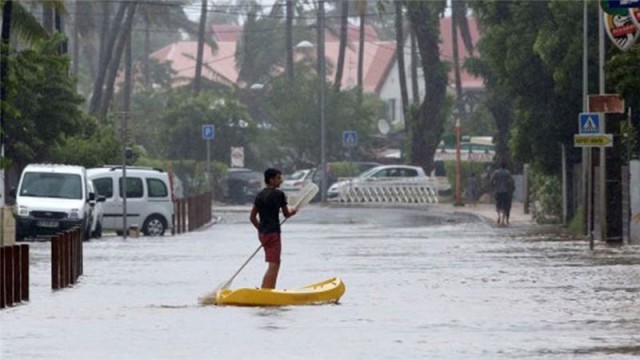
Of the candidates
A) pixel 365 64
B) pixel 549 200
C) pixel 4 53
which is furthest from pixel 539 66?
pixel 365 64

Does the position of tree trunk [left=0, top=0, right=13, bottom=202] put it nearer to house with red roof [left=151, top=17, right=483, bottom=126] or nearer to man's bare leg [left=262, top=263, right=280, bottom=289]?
man's bare leg [left=262, top=263, right=280, bottom=289]

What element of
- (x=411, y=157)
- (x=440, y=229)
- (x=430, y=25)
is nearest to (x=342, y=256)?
(x=440, y=229)

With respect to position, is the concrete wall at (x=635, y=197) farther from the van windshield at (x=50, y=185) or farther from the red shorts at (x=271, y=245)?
the red shorts at (x=271, y=245)

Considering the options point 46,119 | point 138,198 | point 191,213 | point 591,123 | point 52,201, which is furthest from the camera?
point 191,213

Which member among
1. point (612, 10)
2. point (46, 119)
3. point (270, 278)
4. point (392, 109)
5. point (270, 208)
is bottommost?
point (270, 278)

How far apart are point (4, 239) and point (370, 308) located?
1767 centimetres

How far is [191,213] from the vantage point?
56.1 m

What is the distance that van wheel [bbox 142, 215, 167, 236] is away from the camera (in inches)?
2050

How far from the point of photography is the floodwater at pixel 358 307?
716 inches

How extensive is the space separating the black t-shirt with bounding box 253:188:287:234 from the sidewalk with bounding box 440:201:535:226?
105ft

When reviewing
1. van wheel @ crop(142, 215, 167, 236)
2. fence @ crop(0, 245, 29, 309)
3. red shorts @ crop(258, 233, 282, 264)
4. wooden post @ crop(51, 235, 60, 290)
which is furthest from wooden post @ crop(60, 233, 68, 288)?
van wheel @ crop(142, 215, 167, 236)

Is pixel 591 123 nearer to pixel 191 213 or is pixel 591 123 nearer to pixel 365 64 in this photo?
pixel 191 213

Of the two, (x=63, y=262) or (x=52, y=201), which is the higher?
(x=52, y=201)

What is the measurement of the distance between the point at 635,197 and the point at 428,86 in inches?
1709
